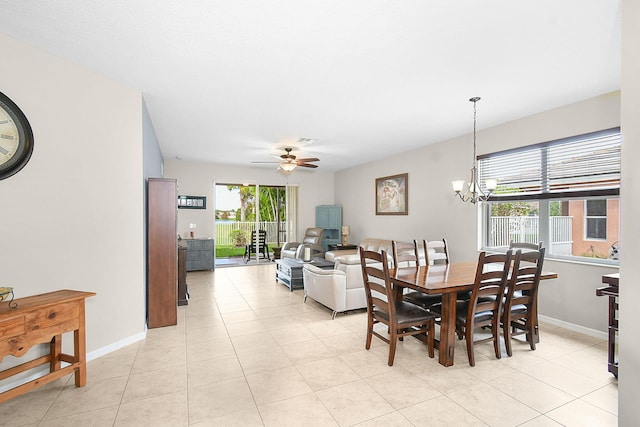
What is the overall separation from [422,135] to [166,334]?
15.3 ft

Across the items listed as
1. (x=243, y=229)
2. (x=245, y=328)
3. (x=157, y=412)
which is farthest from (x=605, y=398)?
(x=243, y=229)

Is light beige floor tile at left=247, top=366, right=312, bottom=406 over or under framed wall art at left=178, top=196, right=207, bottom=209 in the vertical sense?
under

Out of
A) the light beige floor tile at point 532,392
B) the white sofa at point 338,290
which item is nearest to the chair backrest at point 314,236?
the white sofa at point 338,290

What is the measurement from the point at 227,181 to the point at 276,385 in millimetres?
6498

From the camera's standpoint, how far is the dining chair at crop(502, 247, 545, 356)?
2.86m

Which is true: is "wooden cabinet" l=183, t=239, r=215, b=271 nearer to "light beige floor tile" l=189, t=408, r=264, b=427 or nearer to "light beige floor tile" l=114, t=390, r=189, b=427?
"light beige floor tile" l=114, t=390, r=189, b=427

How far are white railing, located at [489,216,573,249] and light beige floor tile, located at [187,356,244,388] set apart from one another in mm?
4090

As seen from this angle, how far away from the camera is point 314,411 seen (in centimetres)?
216

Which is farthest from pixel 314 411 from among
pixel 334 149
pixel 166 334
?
pixel 334 149

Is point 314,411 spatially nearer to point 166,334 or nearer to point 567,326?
point 166,334

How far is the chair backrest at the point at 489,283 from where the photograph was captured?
2658mm

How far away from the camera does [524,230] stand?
444cm

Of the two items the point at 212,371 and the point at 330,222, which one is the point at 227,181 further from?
the point at 212,371

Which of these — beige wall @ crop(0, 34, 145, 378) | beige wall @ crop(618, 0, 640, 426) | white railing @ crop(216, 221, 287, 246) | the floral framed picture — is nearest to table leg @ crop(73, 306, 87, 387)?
beige wall @ crop(0, 34, 145, 378)
